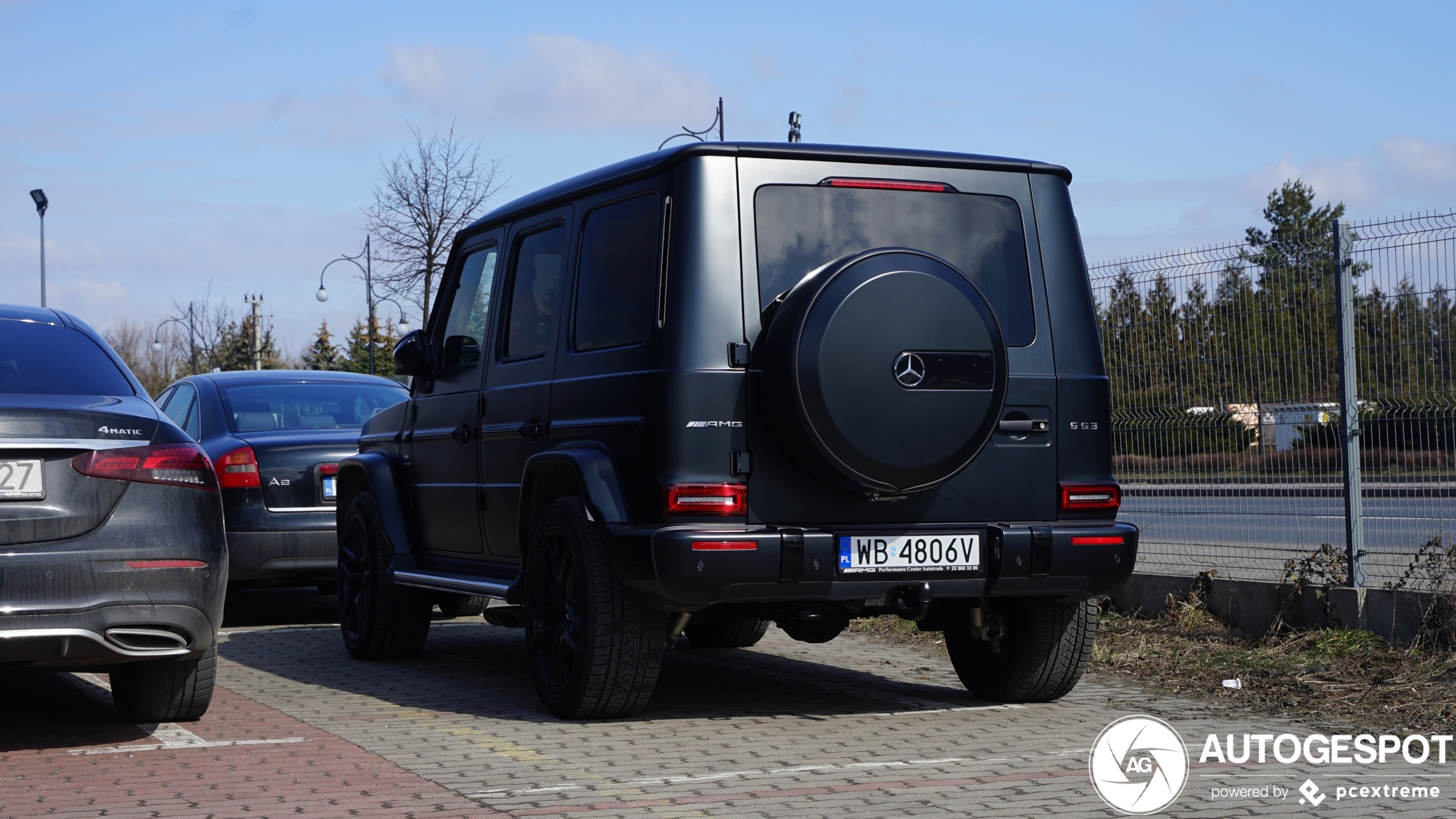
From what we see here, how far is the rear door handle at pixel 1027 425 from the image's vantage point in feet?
20.6

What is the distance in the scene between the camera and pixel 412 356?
8117 mm

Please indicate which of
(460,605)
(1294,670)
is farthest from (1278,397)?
(460,605)

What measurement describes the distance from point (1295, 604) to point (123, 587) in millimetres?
5939

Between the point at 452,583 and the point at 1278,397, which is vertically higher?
the point at 1278,397

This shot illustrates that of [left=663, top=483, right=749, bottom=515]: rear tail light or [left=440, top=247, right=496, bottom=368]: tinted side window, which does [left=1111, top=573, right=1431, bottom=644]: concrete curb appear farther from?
[left=440, top=247, right=496, bottom=368]: tinted side window

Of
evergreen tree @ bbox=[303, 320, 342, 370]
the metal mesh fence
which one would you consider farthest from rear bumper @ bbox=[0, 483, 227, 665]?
evergreen tree @ bbox=[303, 320, 342, 370]

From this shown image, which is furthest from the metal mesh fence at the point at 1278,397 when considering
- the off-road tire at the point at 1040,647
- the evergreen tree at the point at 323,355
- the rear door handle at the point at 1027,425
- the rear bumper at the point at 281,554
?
the evergreen tree at the point at 323,355

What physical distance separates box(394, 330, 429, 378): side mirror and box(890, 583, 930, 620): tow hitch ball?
311 centimetres

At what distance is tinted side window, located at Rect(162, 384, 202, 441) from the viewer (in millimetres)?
10375

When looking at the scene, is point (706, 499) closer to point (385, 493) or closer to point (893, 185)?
point (893, 185)

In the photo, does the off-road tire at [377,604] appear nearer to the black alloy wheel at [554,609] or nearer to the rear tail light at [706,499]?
the black alloy wheel at [554,609]

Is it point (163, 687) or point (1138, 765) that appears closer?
point (1138, 765)

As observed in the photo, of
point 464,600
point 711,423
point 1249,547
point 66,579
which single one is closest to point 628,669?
point 711,423

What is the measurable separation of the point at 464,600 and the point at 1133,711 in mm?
3884
